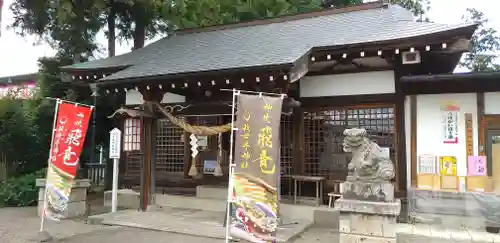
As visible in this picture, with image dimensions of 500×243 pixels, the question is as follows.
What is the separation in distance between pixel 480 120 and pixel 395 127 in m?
1.65

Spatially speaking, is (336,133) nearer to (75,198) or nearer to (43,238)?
(43,238)

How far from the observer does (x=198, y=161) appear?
1079 cm

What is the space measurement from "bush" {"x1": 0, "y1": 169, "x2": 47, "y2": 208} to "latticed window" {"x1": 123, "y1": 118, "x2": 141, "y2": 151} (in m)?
4.26

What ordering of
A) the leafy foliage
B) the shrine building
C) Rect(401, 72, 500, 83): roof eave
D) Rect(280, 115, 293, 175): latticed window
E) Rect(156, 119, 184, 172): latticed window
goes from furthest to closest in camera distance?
the leafy foliage → Rect(156, 119, 184, 172): latticed window → Rect(280, 115, 293, 175): latticed window → the shrine building → Rect(401, 72, 500, 83): roof eave

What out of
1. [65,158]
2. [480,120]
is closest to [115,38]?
[65,158]

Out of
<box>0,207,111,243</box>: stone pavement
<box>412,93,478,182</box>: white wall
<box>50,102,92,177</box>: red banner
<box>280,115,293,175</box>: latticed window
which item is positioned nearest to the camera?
<box>50,102,92,177</box>: red banner

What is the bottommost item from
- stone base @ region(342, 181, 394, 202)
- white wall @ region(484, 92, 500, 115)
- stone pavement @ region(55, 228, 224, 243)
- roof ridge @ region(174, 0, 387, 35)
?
stone pavement @ region(55, 228, 224, 243)

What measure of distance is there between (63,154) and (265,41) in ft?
18.0

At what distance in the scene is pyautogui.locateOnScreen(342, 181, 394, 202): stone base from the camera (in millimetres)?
5551

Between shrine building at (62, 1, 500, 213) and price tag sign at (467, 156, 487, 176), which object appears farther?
price tag sign at (467, 156, 487, 176)

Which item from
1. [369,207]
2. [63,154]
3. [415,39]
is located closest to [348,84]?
[415,39]

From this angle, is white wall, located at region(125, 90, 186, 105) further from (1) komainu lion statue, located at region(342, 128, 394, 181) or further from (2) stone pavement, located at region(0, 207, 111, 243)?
(1) komainu lion statue, located at region(342, 128, 394, 181)

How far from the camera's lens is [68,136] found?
23.0 feet

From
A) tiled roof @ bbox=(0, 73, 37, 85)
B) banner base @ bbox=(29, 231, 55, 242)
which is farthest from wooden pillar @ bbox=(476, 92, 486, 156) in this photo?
tiled roof @ bbox=(0, 73, 37, 85)
